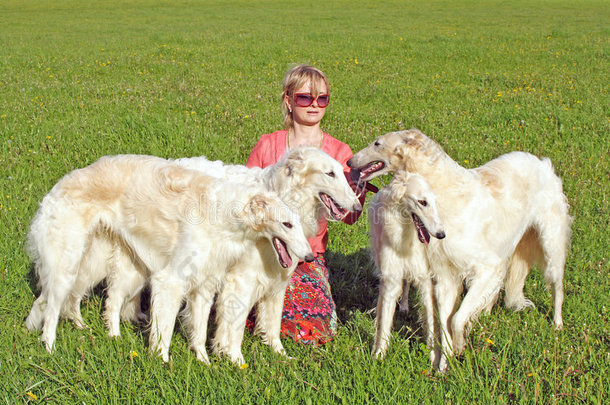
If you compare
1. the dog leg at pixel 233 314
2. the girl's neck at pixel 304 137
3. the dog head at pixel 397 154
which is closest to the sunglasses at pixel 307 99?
the girl's neck at pixel 304 137

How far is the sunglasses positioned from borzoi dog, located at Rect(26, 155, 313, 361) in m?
1.15

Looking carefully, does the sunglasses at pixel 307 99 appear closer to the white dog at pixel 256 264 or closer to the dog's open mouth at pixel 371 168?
the white dog at pixel 256 264

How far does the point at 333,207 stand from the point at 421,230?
58cm

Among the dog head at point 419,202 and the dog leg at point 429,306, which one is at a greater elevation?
the dog head at point 419,202

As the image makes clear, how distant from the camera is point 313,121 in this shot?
4629 mm

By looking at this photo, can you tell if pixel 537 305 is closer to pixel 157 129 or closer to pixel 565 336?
pixel 565 336

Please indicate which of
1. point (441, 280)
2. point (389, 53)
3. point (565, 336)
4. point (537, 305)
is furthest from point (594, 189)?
point (389, 53)

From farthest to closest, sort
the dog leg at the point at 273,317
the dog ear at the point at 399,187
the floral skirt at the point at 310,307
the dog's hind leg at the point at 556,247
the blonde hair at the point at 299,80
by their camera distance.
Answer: the blonde hair at the point at 299,80, the dog's hind leg at the point at 556,247, the floral skirt at the point at 310,307, the dog leg at the point at 273,317, the dog ear at the point at 399,187

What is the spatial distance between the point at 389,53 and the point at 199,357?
14.0 m

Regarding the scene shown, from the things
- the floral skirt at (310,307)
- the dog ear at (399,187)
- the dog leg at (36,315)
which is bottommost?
the floral skirt at (310,307)

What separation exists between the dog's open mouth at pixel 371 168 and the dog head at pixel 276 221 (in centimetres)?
63

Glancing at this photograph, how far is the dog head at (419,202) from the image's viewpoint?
11.1 ft

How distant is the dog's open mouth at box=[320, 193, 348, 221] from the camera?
3.67m

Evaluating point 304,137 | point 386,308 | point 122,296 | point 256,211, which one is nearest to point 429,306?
point 386,308
